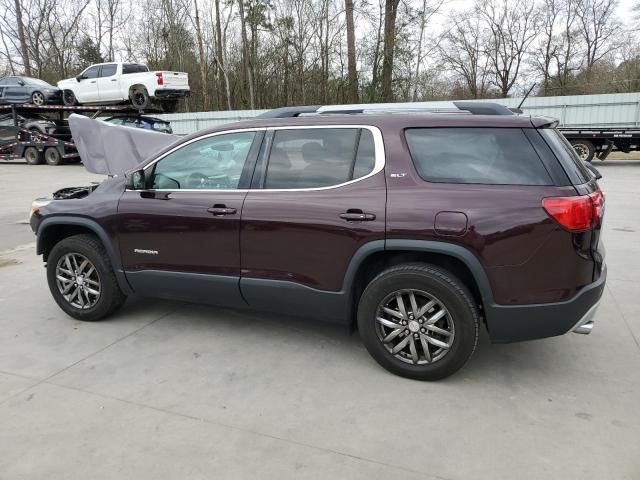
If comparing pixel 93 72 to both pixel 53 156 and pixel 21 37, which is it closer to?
pixel 53 156

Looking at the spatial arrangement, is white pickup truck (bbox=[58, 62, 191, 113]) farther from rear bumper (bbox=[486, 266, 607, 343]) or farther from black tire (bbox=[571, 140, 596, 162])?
rear bumper (bbox=[486, 266, 607, 343])

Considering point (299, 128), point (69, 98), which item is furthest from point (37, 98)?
point (299, 128)

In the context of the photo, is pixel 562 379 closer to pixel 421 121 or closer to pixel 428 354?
pixel 428 354

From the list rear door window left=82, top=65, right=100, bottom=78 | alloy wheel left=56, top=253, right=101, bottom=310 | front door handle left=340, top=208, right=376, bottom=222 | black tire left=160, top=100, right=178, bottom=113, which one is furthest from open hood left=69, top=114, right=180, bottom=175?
rear door window left=82, top=65, right=100, bottom=78

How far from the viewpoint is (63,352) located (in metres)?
3.75

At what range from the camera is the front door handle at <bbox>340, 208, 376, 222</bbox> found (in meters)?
3.16

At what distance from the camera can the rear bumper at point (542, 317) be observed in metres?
2.91

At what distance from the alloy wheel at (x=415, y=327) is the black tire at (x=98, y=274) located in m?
2.38

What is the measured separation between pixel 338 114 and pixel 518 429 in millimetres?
2385

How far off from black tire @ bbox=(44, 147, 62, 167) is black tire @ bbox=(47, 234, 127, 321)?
18.8m

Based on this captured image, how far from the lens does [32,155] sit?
21.4 m

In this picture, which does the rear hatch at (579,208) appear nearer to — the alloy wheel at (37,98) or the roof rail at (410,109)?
the roof rail at (410,109)

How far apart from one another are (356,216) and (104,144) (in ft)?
16.8

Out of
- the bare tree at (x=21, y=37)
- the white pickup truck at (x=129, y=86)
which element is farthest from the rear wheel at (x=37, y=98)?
the bare tree at (x=21, y=37)
